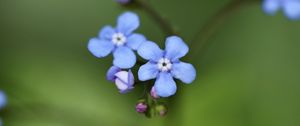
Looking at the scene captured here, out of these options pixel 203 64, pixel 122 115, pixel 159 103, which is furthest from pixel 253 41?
pixel 159 103

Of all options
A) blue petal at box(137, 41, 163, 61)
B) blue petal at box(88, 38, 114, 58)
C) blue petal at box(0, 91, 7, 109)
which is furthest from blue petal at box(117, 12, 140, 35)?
blue petal at box(0, 91, 7, 109)

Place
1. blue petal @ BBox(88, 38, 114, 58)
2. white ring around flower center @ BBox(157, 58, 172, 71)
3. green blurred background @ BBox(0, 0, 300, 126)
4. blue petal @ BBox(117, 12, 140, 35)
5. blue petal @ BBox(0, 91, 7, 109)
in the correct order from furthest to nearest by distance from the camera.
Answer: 1. green blurred background @ BBox(0, 0, 300, 126)
2. blue petal @ BBox(0, 91, 7, 109)
3. blue petal @ BBox(117, 12, 140, 35)
4. blue petal @ BBox(88, 38, 114, 58)
5. white ring around flower center @ BBox(157, 58, 172, 71)

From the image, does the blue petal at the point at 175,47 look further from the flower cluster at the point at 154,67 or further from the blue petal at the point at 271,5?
the blue petal at the point at 271,5

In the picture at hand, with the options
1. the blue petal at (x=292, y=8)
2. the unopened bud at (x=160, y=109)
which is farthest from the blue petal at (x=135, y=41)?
the blue petal at (x=292, y=8)

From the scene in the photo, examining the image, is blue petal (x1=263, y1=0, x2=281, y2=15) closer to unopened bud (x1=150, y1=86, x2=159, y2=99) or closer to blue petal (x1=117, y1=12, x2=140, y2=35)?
blue petal (x1=117, y1=12, x2=140, y2=35)

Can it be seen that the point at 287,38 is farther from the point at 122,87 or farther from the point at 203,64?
the point at 122,87

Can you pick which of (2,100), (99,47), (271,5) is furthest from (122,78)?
(2,100)
